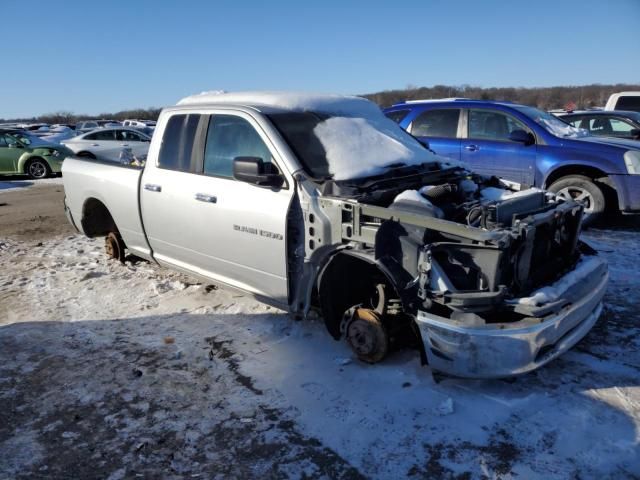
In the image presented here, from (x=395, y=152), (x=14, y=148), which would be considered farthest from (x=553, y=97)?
(x=395, y=152)

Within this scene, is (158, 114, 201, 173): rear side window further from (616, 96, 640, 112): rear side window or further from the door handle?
(616, 96, 640, 112): rear side window

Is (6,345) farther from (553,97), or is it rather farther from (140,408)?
(553,97)

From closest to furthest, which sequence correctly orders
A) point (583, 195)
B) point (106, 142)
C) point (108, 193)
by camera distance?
point (108, 193) → point (583, 195) → point (106, 142)

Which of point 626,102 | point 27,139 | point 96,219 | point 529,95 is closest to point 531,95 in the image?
point 529,95

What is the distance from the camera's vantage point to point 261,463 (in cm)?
261

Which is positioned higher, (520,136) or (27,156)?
(520,136)

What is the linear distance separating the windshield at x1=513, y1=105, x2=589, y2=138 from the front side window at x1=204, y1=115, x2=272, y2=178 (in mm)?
4895

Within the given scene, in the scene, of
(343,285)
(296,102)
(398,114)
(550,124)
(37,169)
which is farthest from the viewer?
(37,169)

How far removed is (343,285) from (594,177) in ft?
16.5

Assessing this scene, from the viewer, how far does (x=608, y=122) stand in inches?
384

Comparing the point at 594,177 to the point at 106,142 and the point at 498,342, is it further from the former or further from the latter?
the point at 106,142

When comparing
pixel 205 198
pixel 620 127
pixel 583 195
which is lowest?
pixel 583 195

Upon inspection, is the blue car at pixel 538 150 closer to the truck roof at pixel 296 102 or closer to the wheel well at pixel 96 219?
the truck roof at pixel 296 102

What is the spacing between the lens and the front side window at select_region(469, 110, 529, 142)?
7250 millimetres
